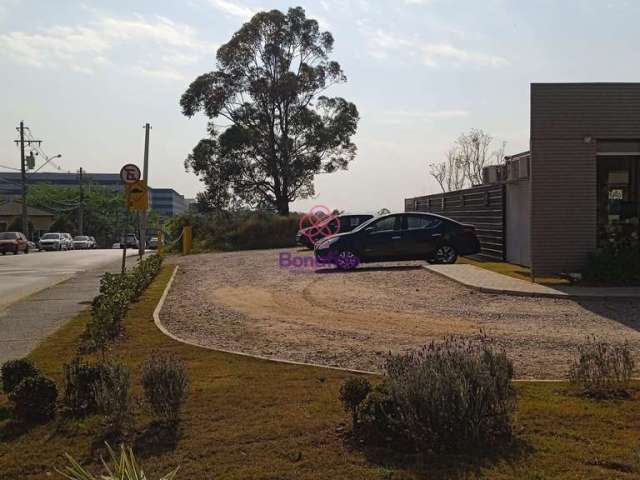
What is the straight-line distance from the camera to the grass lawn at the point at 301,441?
4.32 m

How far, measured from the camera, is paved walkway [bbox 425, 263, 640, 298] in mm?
12789

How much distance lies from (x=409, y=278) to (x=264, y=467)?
12.6 m

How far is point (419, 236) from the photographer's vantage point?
64.6 ft

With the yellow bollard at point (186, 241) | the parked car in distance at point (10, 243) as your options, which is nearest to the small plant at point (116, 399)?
the yellow bollard at point (186, 241)

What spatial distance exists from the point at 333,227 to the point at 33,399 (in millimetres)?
24378

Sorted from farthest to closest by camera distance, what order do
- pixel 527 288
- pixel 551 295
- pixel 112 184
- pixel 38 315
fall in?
pixel 112 184 < pixel 527 288 < pixel 551 295 < pixel 38 315

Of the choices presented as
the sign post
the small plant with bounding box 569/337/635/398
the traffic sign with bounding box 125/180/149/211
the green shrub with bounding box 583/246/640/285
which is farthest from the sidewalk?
the green shrub with bounding box 583/246/640/285

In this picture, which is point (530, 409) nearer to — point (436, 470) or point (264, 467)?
point (436, 470)

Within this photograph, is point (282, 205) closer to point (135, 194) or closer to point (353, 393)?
point (135, 194)

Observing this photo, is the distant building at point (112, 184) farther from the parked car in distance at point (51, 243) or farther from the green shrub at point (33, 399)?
the green shrub at point (33, 399)

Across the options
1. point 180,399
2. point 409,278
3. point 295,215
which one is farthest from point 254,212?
point 180,399

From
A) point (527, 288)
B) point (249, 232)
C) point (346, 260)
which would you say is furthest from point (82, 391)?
point (249, 232)

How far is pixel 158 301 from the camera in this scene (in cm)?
1356

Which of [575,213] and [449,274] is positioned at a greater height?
[575,213]
